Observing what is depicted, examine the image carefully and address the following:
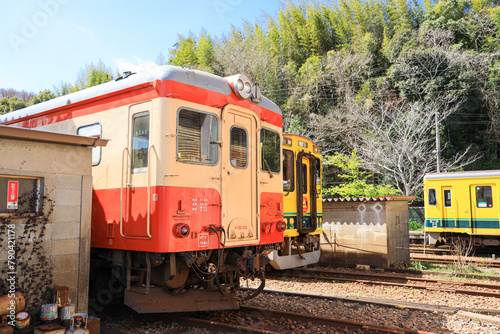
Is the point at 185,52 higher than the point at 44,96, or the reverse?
the point at 185,52

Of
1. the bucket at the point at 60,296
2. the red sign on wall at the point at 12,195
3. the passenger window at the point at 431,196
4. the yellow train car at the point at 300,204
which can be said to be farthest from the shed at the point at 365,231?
the red sign on wall at the point at 12,195

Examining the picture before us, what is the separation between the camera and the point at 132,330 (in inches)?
226

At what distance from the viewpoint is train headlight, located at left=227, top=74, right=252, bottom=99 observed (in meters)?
6.07

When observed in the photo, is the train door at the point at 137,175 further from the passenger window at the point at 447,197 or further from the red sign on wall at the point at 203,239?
the passenger window at the point at 447,197

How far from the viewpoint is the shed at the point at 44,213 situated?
14.4 ft

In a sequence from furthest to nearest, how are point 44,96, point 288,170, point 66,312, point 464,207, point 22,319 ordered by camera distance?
point 44,96 < point 464,207 < point 288,170 < point 66,312 < point 22,319

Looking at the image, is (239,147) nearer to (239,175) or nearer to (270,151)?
(239,175)

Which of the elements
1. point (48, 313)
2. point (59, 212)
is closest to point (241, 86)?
point (59, 212)

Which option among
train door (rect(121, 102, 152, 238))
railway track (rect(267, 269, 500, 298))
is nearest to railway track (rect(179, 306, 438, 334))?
train door (rect(121, 102, 152, 238))

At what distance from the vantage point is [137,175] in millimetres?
5340

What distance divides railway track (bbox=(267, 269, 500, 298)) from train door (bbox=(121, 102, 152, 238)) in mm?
6154

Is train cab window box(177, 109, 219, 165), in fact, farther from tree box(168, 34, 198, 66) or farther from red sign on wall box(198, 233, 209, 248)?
tree box(168, 34, 198, 66)

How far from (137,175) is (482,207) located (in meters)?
13.7

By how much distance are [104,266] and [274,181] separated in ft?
9.99
